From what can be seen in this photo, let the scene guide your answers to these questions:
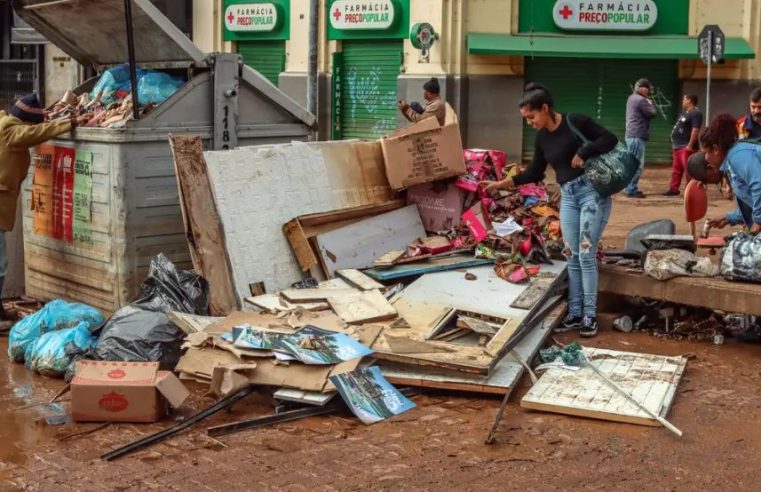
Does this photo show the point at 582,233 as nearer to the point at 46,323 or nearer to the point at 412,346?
the point at 412,346

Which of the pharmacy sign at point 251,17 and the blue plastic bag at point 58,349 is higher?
the pharmacy sign at point 251,17

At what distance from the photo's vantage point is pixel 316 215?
8.39 metres

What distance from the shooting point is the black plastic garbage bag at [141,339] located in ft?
22.9

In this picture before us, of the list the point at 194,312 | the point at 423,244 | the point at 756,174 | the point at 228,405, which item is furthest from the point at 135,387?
the point at 756,174

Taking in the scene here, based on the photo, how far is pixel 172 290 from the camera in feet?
24.9

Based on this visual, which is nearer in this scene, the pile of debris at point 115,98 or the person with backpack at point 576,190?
the person with backpack at point 576,190

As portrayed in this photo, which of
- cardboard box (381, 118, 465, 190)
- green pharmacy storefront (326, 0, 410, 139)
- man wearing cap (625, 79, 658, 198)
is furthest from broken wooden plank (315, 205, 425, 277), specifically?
green pharmacy storefront (326, 0, 410, 139)

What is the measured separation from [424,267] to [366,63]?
49.3ft

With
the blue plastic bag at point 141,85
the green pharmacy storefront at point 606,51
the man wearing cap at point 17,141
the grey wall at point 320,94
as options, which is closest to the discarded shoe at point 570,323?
the blue plastic bag at point 141,85

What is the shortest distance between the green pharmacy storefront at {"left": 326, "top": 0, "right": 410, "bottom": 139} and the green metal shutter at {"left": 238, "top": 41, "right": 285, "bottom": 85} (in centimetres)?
176

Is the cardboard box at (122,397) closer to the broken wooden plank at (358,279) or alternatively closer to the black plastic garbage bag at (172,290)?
the black plastic garbage bag at (172,290)

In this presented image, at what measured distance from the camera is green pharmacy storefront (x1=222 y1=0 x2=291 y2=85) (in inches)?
942

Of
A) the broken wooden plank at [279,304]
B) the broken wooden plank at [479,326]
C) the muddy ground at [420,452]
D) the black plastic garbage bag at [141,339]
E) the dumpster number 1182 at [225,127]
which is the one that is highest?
the dumpster number 1182 at [225,127]

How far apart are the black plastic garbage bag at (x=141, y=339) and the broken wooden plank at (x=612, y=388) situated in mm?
2317
